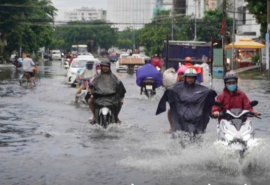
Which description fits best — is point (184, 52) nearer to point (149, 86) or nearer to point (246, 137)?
point (149, 86)

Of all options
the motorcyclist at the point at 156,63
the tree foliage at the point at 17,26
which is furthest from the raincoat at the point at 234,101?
the tree foliage at the point at 17,26

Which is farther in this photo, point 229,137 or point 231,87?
point 231,87

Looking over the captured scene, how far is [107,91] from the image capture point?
52.7 ft

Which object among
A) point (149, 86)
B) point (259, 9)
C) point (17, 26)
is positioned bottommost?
point (149, 86)

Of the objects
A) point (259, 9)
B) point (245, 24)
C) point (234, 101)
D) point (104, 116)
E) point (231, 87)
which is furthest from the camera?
point (245, 24)

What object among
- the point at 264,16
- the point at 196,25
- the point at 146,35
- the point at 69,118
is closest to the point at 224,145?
the point at 69,118

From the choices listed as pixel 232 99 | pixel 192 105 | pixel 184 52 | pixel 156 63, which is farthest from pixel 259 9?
pixel 232 99

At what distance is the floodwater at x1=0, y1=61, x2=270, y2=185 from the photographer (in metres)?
10.5

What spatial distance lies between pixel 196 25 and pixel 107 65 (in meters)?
76.3

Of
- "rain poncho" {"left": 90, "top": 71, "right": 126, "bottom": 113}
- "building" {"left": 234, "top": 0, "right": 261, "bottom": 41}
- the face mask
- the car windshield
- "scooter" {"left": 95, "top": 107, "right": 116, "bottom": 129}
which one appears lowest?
"scooter" {"left": 95, "top": 107, "right": 116, "bottom": 129}

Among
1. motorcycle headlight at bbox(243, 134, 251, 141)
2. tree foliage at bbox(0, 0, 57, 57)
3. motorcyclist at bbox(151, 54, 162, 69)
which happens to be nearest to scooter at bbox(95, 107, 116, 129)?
motorcycle headlight at bbox(243, 134, 251, 141)

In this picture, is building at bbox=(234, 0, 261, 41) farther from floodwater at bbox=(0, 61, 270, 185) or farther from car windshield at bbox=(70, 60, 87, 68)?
floodwater at bbox=(0, 61, 270, 185)

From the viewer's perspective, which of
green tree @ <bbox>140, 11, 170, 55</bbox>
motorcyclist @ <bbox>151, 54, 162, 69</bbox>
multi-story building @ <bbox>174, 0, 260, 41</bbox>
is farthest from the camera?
green tree @ <bbox>140, 11, 170, 55</bbox>

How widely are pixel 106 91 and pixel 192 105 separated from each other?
4.04m
